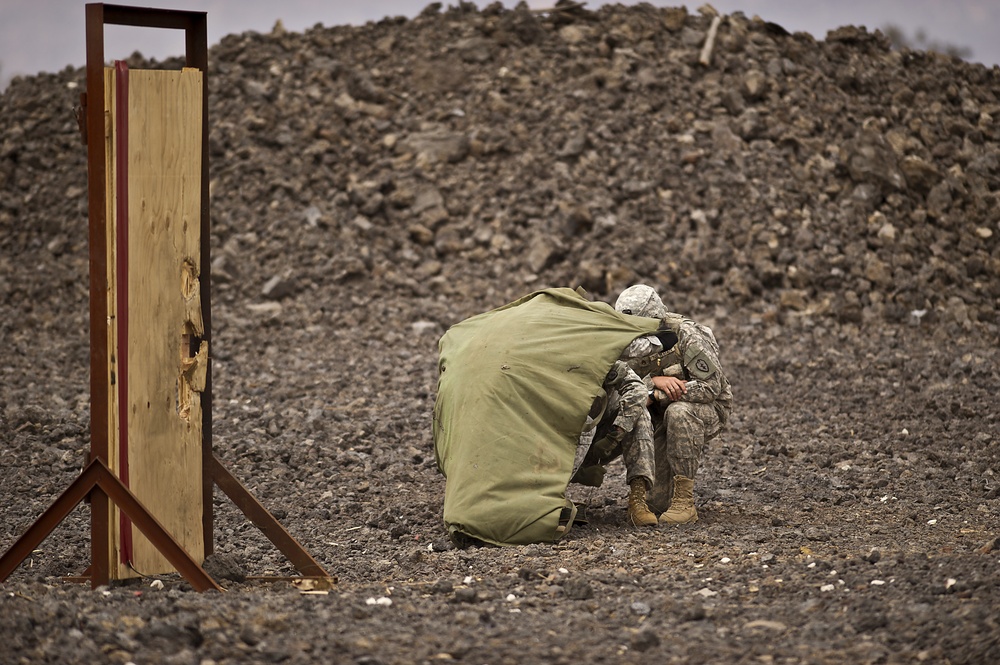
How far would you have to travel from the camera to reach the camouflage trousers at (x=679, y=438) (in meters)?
6.35

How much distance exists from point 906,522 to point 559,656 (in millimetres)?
3400

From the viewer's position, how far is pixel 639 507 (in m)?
6.27

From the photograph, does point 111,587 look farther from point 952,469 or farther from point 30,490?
point 952,469

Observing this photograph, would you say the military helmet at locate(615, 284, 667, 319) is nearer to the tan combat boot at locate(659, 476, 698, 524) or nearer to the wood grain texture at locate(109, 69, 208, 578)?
the tan combat boot at locate(659, 476, 698, 524)

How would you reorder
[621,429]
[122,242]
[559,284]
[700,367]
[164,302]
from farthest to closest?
[559,284] < [700,367] < [621,429] < [164,302] < [122,242]

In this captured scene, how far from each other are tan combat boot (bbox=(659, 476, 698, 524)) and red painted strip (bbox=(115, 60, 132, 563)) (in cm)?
310

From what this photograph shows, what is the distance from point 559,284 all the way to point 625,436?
25.7ft

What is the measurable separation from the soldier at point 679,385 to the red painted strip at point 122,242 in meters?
2.81

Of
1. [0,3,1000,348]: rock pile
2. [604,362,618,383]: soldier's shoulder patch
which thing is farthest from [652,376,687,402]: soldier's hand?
[0,3,1000,348]: rock pile

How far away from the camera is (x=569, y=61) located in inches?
674

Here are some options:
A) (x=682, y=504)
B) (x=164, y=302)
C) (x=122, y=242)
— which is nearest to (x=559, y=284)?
(x=682, y=504)

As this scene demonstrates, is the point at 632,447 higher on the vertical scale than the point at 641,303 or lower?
lower

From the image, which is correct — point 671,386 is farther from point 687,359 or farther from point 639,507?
point 639,507

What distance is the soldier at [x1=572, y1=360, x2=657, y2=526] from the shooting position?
613 centimetres
